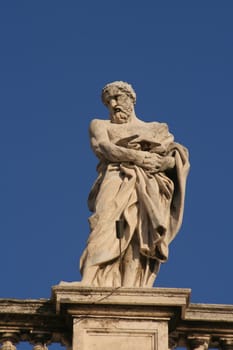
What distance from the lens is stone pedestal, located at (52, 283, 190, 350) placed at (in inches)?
666

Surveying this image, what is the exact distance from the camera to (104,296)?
17016 millimetres

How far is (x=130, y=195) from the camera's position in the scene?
715 inches

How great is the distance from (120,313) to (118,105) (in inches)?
121

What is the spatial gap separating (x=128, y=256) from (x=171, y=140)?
1736 millimetres

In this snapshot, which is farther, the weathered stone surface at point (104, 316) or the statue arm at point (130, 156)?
the statue arm at point (130, 156)

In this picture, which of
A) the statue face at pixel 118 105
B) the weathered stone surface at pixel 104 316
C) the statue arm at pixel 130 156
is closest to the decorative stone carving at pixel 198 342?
the weathered stone surface at pixel 104 316

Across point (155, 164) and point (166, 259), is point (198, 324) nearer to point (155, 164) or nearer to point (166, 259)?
point (166, 259)

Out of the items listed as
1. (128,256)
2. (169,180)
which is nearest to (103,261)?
(128,256)

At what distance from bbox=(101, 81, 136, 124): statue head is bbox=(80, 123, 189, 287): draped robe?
1.33 ft

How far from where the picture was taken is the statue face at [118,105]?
18.9 meters

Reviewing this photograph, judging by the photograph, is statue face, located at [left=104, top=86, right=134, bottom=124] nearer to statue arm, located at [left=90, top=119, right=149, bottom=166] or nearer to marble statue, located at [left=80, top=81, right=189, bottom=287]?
marble statue, located at [left=80, top=81, right=189, bottom=287]

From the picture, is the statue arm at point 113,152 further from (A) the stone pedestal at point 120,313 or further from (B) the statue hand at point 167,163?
(A) the stone pedestal at point 120,313

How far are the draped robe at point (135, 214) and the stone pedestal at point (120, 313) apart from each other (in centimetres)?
44

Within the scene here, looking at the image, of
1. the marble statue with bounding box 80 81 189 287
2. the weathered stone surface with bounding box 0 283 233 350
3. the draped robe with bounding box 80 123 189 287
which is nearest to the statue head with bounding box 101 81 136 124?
the marble statue with bounding box 80 81 189 287
